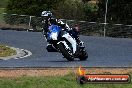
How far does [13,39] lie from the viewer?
30.3m

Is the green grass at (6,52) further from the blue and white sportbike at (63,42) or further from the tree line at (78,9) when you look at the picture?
the tree line at (78,9)

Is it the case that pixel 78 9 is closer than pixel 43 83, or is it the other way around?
pixel 43 83

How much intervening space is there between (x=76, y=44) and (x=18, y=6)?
97.7 feet

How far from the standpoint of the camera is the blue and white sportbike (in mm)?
16855

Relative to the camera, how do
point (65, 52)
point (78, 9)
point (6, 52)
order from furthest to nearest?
point (78, 9)
point (6, 52)
point (65, 52)

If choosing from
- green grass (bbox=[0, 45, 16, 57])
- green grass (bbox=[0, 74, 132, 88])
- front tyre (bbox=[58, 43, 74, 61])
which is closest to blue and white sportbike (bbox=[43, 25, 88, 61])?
front tyre (bbox=[58, 43, 74, 61])

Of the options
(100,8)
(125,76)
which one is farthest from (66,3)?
(125,76)

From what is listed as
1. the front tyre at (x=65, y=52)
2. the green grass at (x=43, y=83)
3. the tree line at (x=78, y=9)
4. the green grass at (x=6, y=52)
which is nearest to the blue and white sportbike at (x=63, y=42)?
the front tyre at (x=65, y=52)

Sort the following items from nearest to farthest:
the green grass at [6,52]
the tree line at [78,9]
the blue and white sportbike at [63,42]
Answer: the blue and white sportbike at [63,42]
the green grass at [6,52]
the tree line at [78,9]

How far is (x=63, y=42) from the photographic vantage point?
17281 mm

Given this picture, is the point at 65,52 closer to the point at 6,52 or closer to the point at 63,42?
the point at 63,42

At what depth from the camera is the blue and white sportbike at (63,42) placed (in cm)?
1685

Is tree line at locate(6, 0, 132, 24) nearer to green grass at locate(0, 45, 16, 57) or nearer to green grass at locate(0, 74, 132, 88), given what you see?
green grass at locate(0, 45, 16, 57)

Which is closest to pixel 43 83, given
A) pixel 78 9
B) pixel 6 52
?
pixel 6 52
